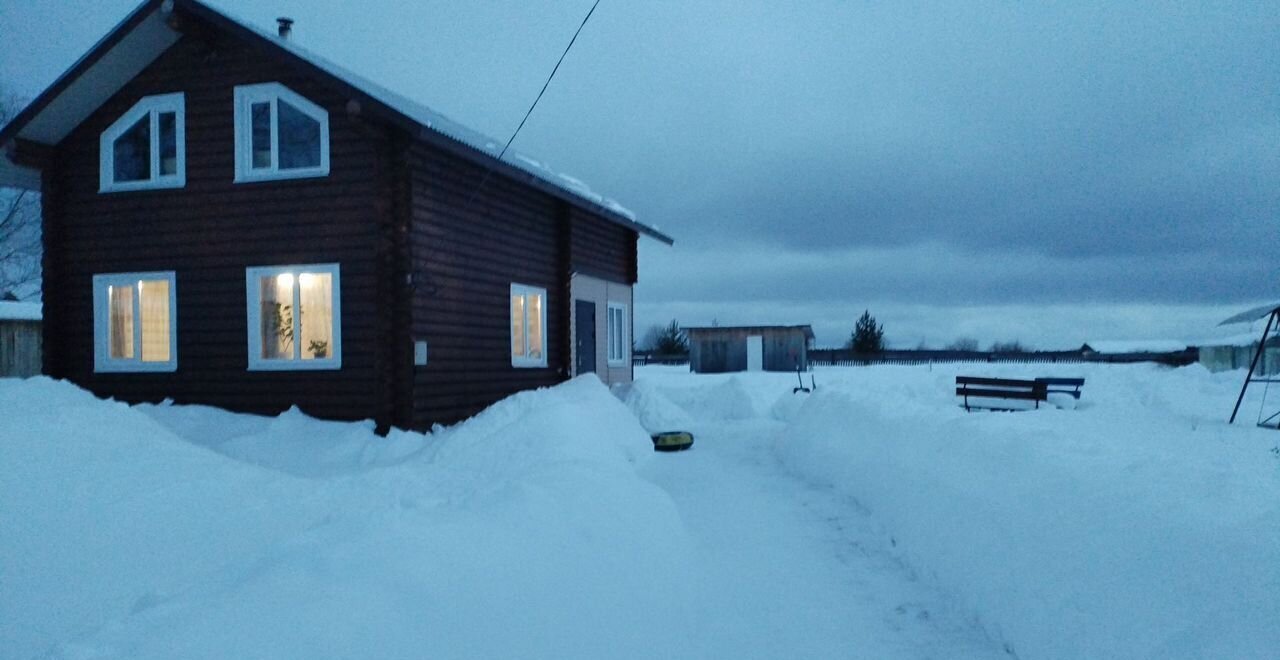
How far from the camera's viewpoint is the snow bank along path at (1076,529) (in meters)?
4.19

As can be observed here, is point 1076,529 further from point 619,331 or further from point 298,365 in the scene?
point 619,331

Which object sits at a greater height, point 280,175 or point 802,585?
point 280,175

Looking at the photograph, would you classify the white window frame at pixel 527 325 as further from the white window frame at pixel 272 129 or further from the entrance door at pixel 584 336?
the white window frame at pixel 272 129

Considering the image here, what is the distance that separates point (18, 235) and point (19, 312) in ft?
33.7

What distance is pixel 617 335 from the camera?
848 inches

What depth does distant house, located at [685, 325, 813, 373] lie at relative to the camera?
4050 centimetres

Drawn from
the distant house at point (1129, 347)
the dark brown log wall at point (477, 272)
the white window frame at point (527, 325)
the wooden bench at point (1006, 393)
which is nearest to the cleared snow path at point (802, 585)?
the dark brown log wall at point (477, 272)

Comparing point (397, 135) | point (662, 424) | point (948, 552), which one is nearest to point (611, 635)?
point (948, 552)

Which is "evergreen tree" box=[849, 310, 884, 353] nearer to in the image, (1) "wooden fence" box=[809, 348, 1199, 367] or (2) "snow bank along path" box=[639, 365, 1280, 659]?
(1) "wooden fence" box=[809, 348, 1199, 367]

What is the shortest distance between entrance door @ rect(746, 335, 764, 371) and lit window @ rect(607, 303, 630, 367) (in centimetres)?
1939

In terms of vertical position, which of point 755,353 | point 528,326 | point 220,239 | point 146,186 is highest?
Answer: point 146,186

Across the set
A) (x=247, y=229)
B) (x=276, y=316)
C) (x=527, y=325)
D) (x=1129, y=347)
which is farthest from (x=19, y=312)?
(x=1129, y=347)

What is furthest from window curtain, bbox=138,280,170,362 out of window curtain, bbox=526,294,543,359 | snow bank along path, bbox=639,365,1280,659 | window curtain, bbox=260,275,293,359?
snow bank along path, bbox=639,365,1280,659

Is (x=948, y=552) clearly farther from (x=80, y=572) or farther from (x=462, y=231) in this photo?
(x=462, y=231)
